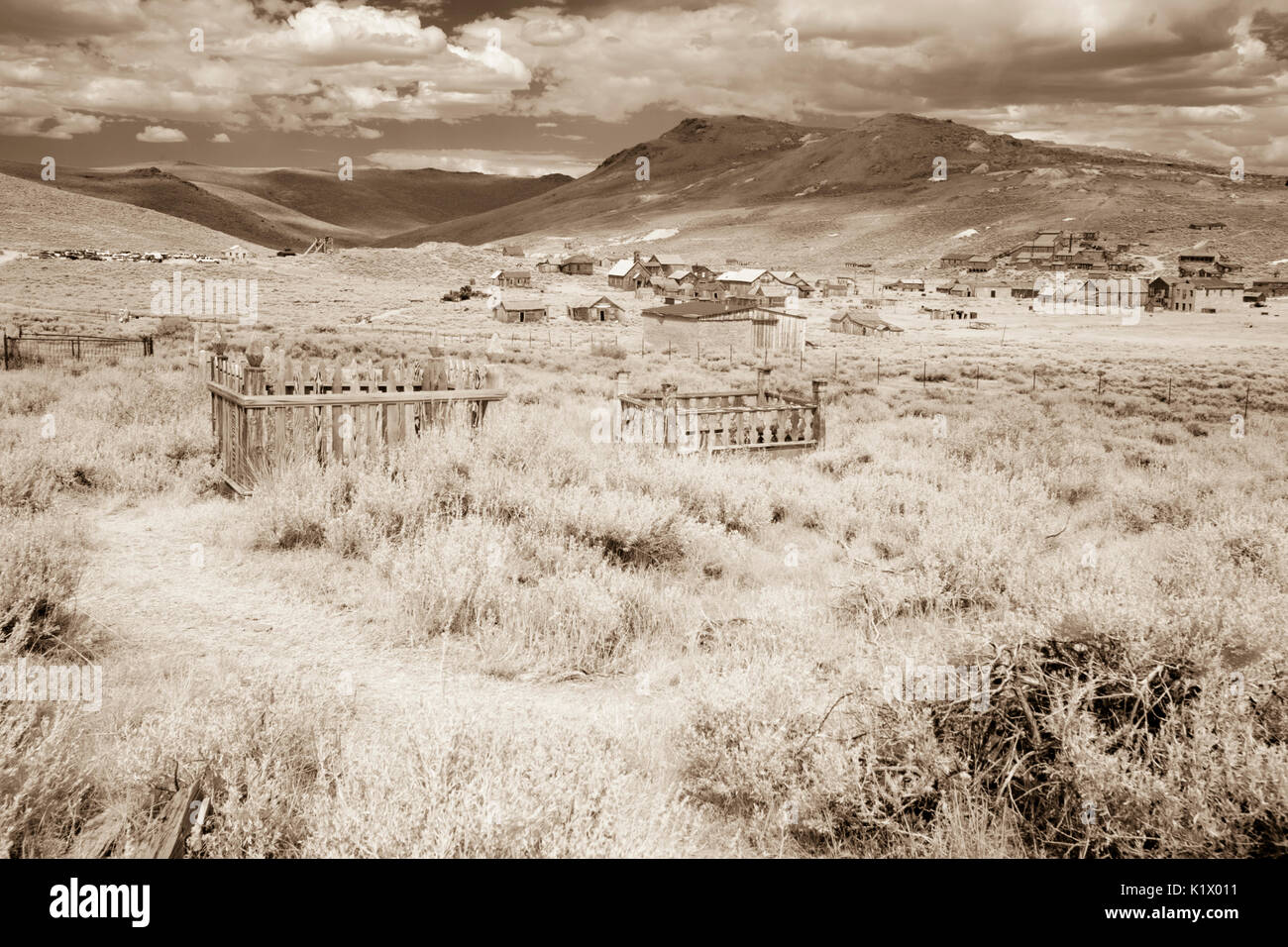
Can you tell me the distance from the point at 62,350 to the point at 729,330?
3076 centimetres

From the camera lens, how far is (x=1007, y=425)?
15.2 metres

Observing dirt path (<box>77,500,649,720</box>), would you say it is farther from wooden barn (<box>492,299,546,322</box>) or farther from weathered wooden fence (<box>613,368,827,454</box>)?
wooden barn (<box>492,299,546,322</box>)

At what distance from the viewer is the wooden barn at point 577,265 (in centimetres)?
12288

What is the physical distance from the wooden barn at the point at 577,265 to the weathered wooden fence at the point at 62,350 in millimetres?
97511

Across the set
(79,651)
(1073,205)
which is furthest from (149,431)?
(1073,205)

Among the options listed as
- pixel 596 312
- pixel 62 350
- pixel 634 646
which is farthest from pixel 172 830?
pixel 596 312

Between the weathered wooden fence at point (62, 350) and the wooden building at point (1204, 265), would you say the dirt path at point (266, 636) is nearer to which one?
the weathered wooden fence at point (62, 350)

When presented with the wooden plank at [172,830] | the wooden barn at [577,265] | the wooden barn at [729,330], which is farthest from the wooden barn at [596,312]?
the wooden plank at [172,830]

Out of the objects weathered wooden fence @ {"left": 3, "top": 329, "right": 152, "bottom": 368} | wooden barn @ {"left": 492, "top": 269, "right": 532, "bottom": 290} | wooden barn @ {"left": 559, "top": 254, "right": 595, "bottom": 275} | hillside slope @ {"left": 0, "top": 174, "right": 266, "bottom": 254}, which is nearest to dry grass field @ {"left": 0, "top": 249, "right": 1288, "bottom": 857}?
weathered wooden fence @ {"left": 3, "top": 329, "right": 152, "bottom": 368}

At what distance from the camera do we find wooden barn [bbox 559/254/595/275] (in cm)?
12288

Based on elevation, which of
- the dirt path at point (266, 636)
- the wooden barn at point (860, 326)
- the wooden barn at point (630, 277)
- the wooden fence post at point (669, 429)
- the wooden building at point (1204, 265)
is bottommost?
the dirt path at point (266, 636)
